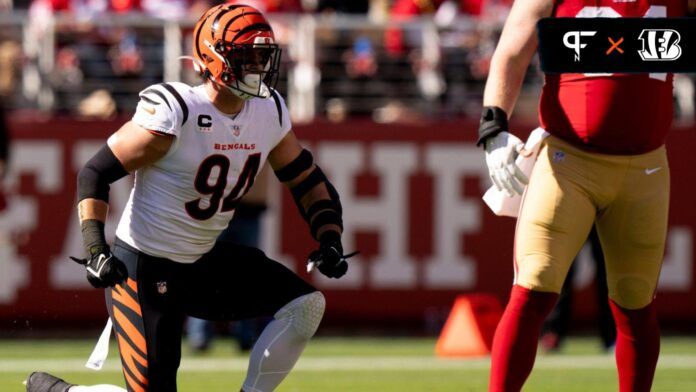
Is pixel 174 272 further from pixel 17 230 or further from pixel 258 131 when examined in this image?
pixel 17 230

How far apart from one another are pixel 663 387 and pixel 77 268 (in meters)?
5.77

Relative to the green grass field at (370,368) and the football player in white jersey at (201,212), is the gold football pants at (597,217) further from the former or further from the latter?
the green grass field at (370,368)

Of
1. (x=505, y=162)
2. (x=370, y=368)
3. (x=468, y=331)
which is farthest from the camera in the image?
(x=468, y=331)

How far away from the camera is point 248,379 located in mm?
5602

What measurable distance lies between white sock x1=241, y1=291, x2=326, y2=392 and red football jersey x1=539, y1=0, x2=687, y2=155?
1184 millimetres

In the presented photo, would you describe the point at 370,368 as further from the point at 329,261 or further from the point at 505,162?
the point at 505,162

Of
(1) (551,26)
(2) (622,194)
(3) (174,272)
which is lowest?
(3) (174,272)

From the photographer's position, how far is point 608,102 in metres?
5.47

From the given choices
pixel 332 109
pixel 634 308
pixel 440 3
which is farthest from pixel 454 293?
pixel 634 308

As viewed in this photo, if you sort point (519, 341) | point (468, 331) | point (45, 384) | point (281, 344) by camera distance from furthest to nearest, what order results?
point (468, 331) < point (45, 384) < point (281, 344) < point (519, 341)

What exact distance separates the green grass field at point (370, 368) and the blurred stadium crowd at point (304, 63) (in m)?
2.27

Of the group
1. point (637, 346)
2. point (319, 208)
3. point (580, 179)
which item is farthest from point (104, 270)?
point (637, 346)

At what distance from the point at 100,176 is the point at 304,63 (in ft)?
24.5

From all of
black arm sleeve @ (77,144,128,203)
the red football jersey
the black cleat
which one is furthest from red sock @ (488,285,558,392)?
the black cleat
